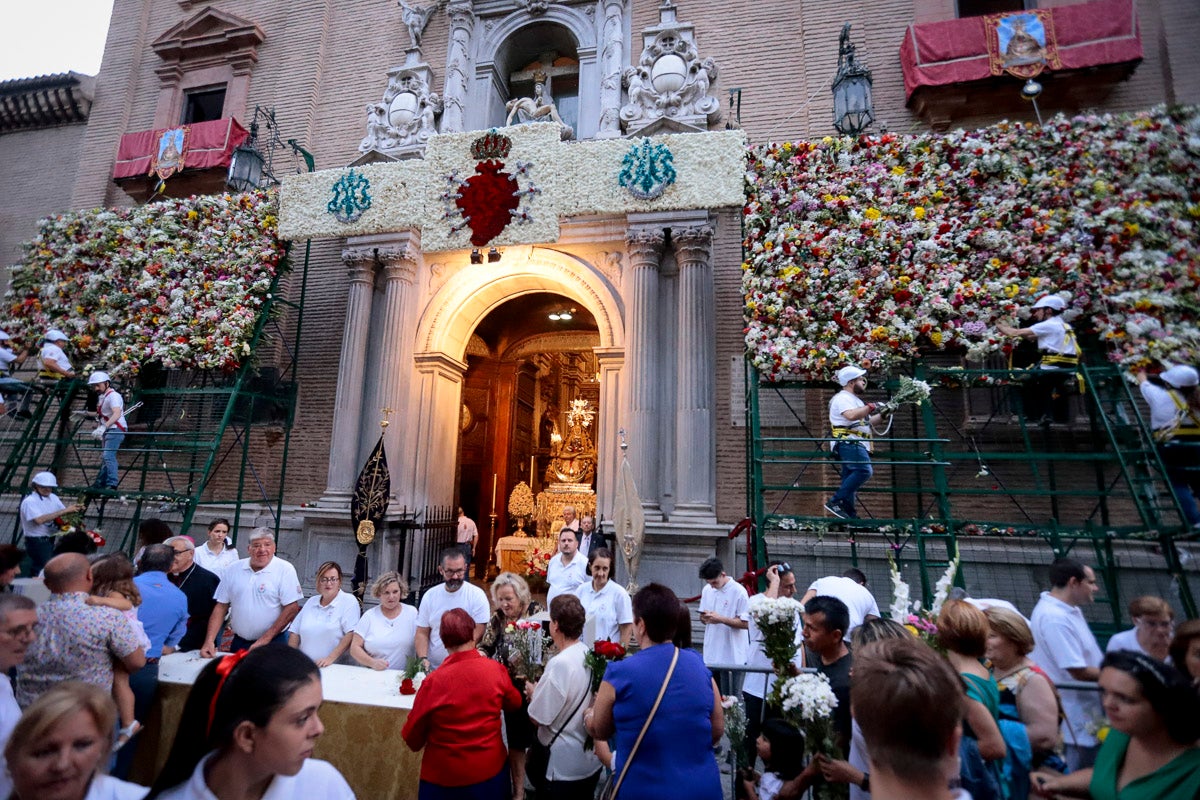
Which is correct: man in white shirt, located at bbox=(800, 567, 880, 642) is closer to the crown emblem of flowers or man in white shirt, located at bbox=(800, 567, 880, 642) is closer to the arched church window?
the crown emblem of flowers

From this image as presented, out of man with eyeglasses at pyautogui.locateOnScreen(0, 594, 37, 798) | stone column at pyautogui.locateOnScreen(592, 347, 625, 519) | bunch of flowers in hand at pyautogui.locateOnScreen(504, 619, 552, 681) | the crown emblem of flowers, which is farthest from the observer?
the crown emblem of flowers

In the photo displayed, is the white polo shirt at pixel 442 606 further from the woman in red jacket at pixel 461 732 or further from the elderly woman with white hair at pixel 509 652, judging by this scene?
the woman in red jacket at pixel 461 732

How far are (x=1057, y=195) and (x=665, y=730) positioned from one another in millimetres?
9208

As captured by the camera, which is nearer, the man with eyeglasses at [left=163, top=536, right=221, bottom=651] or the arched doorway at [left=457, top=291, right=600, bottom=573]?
the man with eyeglasses at [left=163, top=536, right=221, bottom=651]

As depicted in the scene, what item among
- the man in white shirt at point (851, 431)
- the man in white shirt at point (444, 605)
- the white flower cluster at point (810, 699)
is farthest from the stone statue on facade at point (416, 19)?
the white flower cluster at point (810, 699)

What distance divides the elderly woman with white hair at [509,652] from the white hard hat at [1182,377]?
708 centimetres

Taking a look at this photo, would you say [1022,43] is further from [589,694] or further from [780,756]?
[589,694]

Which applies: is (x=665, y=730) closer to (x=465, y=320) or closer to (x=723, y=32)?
(x=465, y=320)

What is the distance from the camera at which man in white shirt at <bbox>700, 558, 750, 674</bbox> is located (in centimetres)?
544

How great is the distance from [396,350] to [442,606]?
670 centimetres

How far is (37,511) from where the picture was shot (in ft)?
28.6

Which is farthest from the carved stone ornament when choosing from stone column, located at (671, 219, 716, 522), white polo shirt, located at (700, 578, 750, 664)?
white polo shirt, located at (700, 578, 750, 664)

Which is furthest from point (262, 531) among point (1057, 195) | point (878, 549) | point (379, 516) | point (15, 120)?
point (15, 120)

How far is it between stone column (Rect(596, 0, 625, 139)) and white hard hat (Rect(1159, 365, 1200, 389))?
8.92 meters
